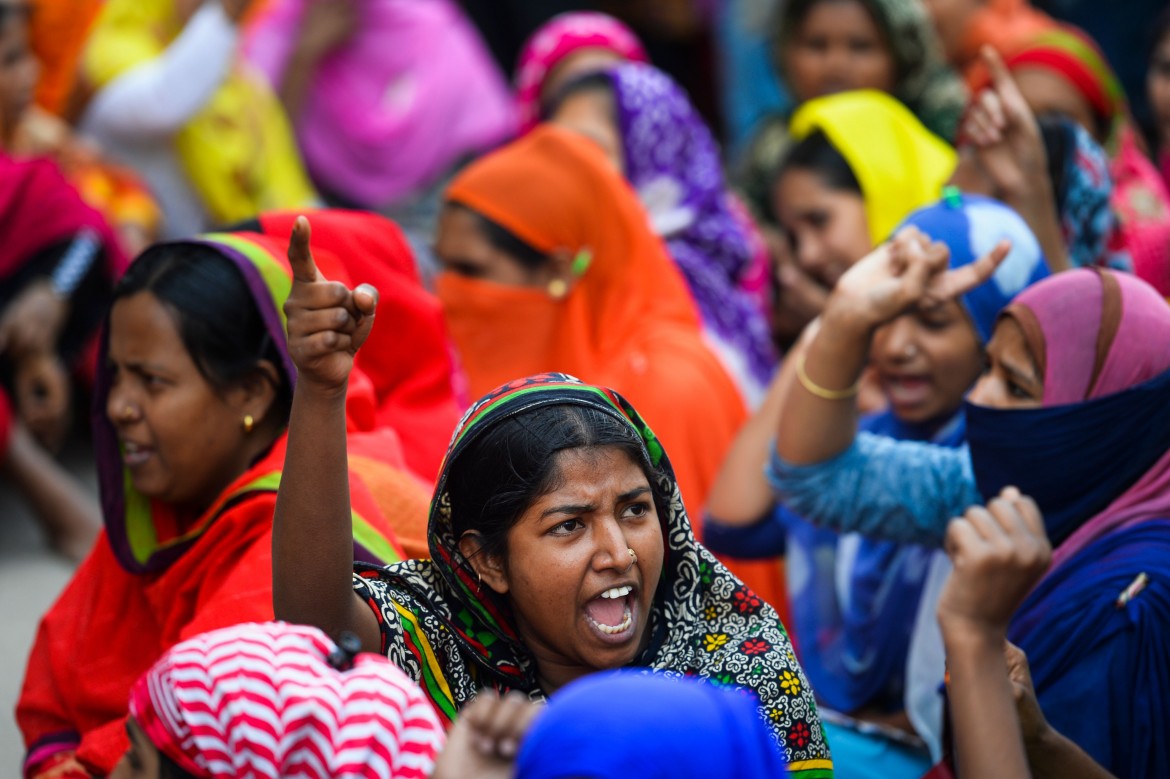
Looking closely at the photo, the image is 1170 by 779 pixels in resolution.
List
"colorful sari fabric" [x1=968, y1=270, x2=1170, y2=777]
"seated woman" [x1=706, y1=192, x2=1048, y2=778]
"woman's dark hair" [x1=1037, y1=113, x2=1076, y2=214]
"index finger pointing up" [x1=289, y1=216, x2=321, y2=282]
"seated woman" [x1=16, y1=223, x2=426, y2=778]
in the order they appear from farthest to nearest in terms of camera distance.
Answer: "woman's dark hair" [x1=1037, y1=113, x2=1076, y2=214] → "seated woman" [x1=706, y1=192, x2=1048, y2=778] → "seated woman" [x1=16, y1=223, x2=426, y2=778] → "colorful sari fabric" [x1=968, y1=270, x2=1170, y2=777] → "index finger pointing up" [x1=289, y1=216, x2=321, y2=282]

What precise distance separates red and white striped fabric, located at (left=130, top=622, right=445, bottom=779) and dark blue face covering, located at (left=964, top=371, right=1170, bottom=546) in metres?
1.41

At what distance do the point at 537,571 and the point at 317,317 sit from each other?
0.56 meters

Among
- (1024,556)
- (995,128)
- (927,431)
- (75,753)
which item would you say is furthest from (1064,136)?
(75,753)

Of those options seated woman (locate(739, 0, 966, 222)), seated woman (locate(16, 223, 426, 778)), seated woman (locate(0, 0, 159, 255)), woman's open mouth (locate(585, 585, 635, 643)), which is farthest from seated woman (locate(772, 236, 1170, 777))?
seated woman (locate(0, 0, 159, 255))

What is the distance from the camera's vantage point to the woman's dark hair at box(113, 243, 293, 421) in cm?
294

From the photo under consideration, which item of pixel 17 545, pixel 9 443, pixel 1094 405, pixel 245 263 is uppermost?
pixel 245 263

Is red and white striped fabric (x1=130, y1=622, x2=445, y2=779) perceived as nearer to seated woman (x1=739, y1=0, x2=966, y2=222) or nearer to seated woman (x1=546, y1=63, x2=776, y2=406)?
seated woman (x1=546, y1=63, x2=776, y2=406)

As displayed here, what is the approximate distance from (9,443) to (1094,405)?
11.1ft

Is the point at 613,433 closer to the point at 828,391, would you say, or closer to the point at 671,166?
the point at 828,391

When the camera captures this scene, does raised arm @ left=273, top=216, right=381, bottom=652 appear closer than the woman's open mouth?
Yes

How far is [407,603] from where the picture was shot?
2.40m

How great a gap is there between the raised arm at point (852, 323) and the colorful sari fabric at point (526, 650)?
2.25 feet

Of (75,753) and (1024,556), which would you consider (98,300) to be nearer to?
(75,753)

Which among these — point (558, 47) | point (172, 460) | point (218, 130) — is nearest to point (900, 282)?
point (172, 460)
